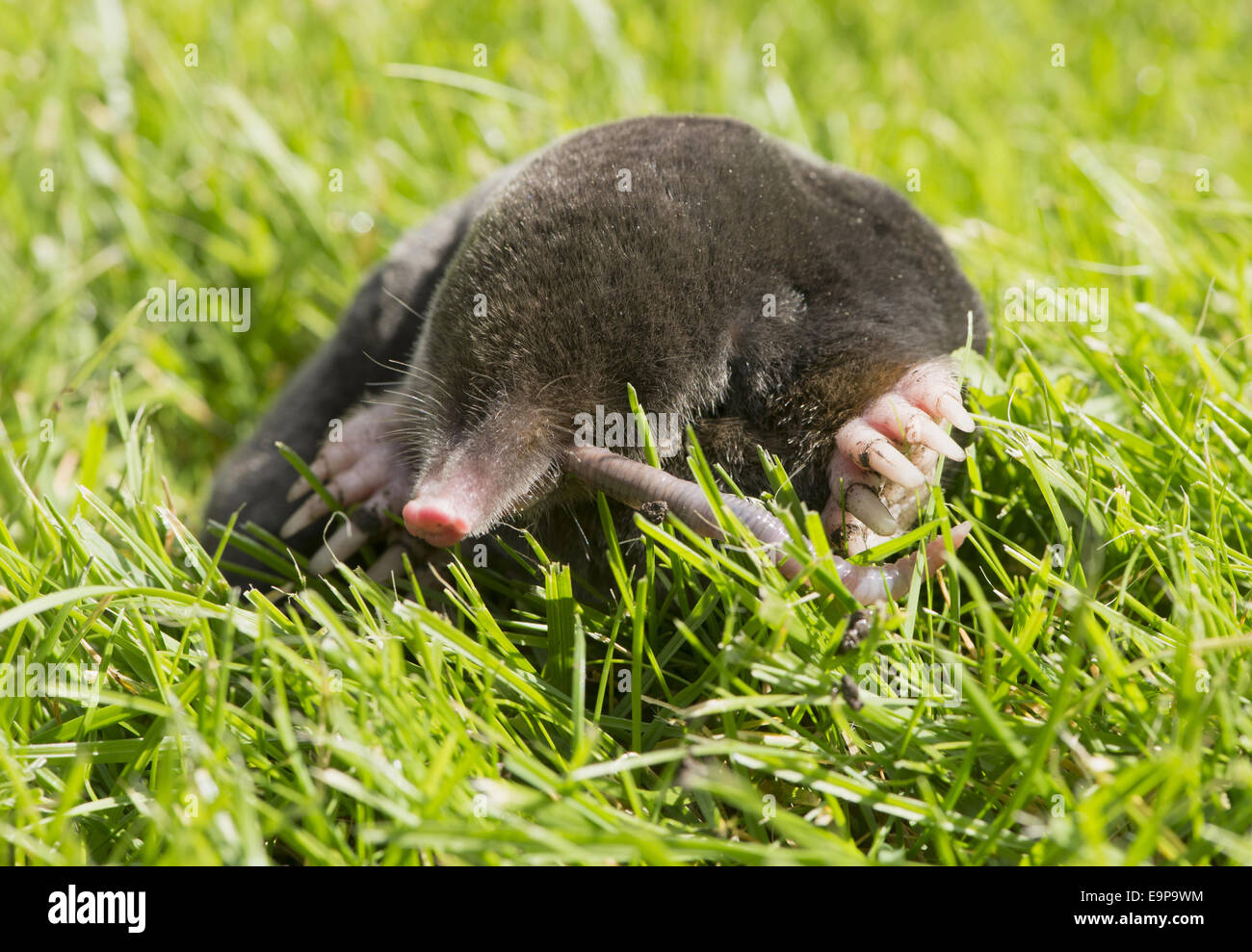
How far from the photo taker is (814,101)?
4.32 meters

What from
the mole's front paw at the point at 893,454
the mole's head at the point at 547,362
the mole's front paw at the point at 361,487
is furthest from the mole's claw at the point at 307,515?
the mole's front paw at the point at 893,454

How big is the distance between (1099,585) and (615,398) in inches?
36.2

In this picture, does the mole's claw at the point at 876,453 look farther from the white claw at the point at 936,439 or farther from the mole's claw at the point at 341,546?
the mole's claw at the point at 341,546

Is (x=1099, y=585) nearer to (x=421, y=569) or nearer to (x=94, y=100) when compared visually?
(x=421, y=569)

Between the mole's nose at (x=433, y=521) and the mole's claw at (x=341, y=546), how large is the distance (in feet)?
1.55

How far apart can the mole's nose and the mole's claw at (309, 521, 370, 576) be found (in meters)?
0.47

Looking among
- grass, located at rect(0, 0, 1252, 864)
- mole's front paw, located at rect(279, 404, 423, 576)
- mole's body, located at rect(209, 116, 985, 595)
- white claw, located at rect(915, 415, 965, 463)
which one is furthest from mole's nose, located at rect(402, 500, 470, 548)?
white claw, located at rect(915, 415, 965, 463)

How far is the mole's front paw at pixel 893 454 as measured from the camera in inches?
70.4

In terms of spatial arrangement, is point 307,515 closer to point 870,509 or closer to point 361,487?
point 361,487

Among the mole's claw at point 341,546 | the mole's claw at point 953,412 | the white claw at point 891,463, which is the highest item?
the mole's claw at point 953,412

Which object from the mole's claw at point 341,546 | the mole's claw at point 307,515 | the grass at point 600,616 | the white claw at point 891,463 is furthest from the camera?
the mole's claw at point 307,515

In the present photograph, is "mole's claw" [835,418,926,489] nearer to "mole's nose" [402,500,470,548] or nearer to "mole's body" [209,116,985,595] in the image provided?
"mole's body" [209,116,985,595]

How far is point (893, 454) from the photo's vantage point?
178cm

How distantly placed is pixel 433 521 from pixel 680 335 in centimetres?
52
